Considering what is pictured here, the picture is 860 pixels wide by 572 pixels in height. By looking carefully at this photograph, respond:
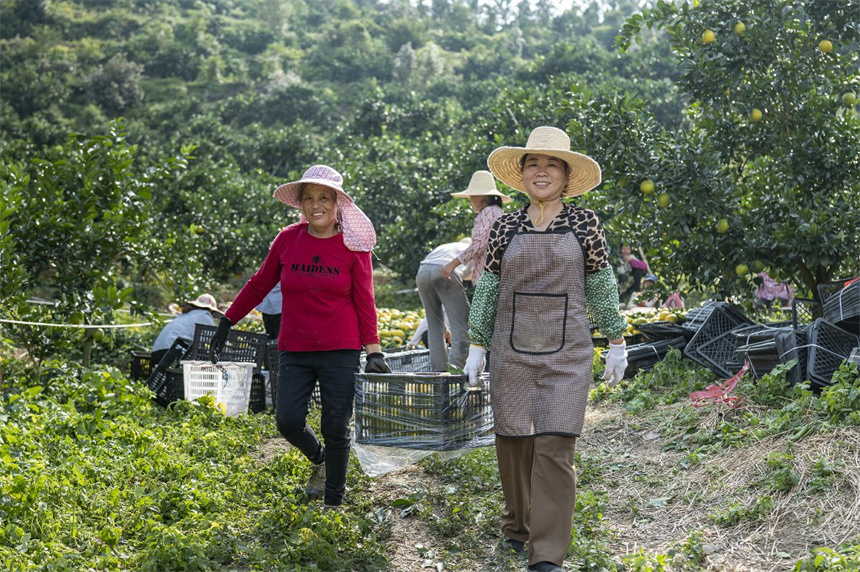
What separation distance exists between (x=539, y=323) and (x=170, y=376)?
484 cm

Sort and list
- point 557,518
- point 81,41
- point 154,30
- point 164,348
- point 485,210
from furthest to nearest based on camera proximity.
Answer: point 154,30 < point 81,41 < point 164,348 < point 485,210 < point 557,518

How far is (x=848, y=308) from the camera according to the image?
6211 millimetres

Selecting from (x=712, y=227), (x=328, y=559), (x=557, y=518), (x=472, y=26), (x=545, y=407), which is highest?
(x=472, y=26)

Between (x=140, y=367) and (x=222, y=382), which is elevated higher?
(x=222, y=382)

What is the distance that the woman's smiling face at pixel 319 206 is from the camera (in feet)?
16.5

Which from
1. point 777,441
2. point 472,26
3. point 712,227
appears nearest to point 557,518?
point 777,441

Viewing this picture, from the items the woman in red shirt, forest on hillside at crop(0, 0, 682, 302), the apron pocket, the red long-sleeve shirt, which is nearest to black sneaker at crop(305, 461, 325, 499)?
the woman in red shirt

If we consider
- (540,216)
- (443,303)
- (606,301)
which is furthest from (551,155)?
(443,303)

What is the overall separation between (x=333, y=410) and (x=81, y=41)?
54.7m

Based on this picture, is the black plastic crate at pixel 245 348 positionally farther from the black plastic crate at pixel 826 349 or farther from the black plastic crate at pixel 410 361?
the black plastic crate at pixel 826 349

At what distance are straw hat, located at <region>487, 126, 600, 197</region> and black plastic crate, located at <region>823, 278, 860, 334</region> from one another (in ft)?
8.35

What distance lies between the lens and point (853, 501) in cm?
434

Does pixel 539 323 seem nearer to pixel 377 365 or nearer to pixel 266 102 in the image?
pixel 377 365

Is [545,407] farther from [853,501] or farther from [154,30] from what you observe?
[154,30]
